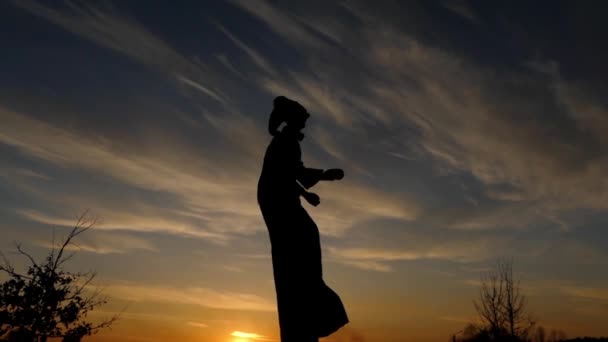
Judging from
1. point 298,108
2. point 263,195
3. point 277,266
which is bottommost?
point 277,266

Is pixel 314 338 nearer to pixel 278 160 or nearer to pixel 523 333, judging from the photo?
pixel 278 160

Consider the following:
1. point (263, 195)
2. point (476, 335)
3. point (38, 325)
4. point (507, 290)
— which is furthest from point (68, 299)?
point (507, 290)

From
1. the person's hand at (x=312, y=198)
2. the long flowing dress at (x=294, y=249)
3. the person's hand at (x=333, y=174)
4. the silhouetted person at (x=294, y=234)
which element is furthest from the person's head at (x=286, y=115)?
the person's hand at (x=312, y=198)

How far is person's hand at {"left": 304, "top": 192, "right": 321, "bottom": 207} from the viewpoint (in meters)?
6.14

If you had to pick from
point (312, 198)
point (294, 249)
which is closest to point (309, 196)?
point (312, 198)

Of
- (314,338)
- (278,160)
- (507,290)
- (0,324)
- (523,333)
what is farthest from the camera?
(507,290)

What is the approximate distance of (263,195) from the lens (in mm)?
6059

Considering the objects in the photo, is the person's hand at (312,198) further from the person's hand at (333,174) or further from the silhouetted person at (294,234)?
the person's hand at (333,174)

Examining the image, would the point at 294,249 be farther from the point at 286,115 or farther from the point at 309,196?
the point at 286,115

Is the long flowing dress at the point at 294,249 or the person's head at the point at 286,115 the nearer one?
the long flowing dress at the point at 294,249

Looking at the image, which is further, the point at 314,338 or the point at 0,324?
the point at 0,324

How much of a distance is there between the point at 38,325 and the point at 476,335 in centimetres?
2844

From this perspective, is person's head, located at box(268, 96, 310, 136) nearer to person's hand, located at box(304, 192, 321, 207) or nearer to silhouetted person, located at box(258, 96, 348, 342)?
silhouetted person, located at box(258, 96, 348, 342)

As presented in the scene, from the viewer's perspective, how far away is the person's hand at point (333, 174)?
6219mm
